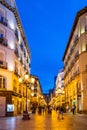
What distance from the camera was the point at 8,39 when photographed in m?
52.5

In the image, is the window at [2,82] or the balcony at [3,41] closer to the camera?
the window at [2,82]

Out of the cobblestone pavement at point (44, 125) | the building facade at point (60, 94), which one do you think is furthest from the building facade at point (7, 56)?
the building facade at point (60, 94)

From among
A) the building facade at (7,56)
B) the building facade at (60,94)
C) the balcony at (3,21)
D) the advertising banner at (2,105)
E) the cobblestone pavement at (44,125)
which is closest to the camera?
the cobblestone pavement at (44,125)

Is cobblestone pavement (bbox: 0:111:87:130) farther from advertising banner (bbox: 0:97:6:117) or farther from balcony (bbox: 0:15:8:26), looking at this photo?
balcony (bbox: 0:15:8:26)

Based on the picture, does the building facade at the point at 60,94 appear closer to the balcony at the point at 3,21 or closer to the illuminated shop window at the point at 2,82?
the illuminated shop window at the point at 2,82

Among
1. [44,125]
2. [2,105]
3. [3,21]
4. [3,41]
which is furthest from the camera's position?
[3,21]

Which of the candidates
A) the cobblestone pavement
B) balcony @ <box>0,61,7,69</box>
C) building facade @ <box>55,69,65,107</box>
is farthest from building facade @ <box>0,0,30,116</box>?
building facade @ <box>55,69,65,107</box>

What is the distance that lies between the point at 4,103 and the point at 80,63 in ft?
61.7

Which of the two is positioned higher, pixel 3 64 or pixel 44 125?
pixel 3 64

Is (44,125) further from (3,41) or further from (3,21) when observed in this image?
(3,21)

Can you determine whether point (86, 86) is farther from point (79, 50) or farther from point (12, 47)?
point (12, 47)

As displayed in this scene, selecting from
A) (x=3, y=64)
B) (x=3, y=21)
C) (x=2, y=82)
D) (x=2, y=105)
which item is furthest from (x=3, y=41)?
(x=2, y=105)

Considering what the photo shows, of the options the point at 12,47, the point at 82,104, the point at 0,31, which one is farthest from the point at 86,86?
the point at 0,31

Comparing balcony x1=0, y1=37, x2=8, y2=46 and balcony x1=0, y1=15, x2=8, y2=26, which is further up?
balcony x1=0, y1=15, x2=8, y2=26
